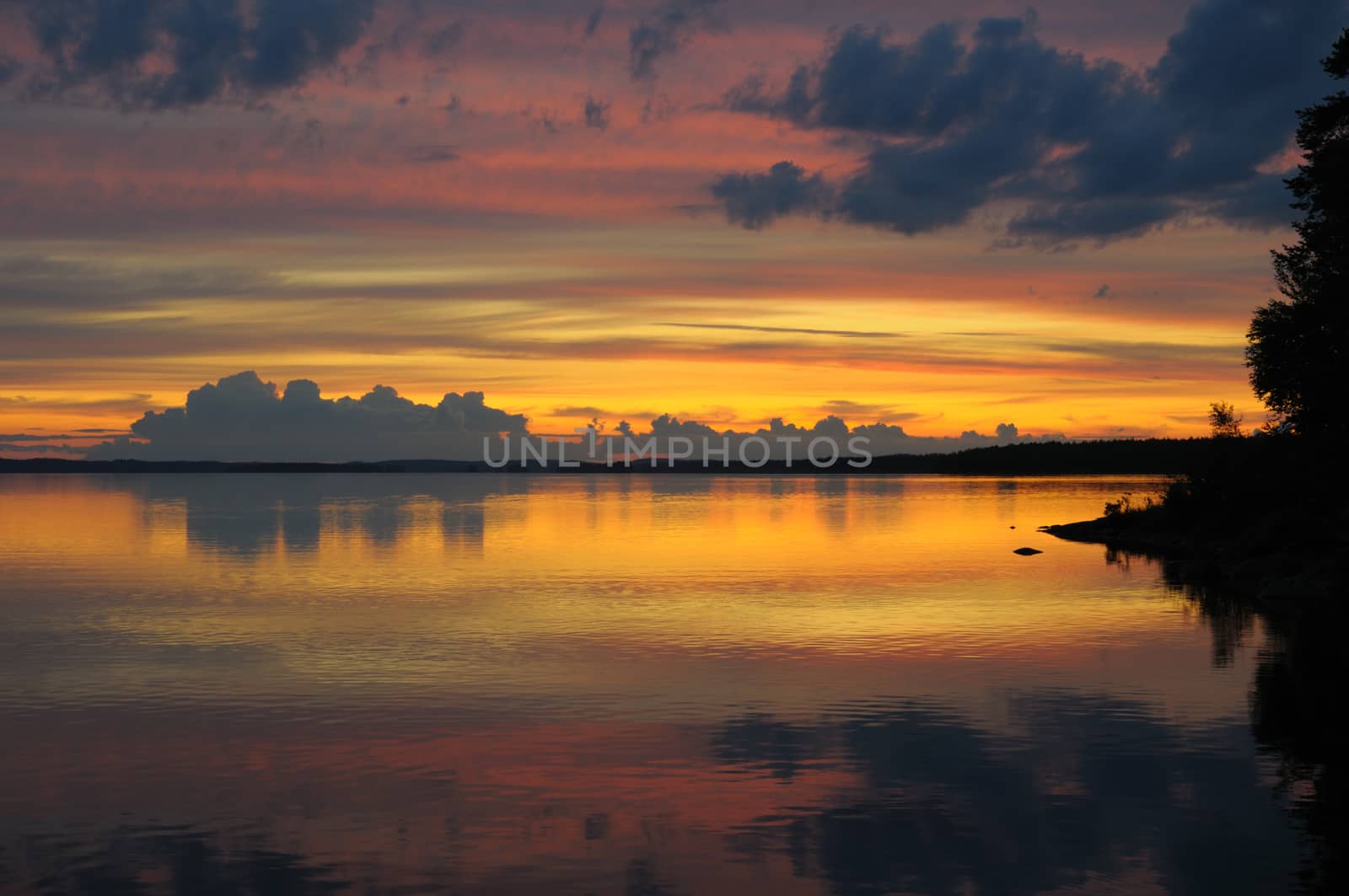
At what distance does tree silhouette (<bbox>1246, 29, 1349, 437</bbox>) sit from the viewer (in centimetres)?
5000

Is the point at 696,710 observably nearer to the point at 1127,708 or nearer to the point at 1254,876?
the point at 1127,708

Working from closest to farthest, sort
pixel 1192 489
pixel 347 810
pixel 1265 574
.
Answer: pixel 347 810, pixel 1265 574, pixel 1192 489

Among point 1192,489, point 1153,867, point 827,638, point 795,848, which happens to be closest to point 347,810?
point 795,848

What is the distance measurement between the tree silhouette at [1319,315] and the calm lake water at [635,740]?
971cm

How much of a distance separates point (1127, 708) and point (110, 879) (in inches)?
856

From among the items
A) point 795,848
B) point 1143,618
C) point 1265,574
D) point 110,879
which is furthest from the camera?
point 1265,574

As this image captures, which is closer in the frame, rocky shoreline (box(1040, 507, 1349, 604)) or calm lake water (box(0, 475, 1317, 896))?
calm lake water (box(0, 475, 1317, 896))

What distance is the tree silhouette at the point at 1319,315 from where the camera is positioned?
5000 cm

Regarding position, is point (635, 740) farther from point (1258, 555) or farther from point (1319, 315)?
point (1258, 555)

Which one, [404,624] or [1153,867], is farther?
[404,624]

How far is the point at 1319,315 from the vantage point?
5178 centimetres

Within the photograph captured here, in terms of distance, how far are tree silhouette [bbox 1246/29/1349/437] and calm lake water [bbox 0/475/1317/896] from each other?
31.9ft

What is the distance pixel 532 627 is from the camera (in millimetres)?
44812

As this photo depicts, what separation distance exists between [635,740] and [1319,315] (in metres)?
37.7
